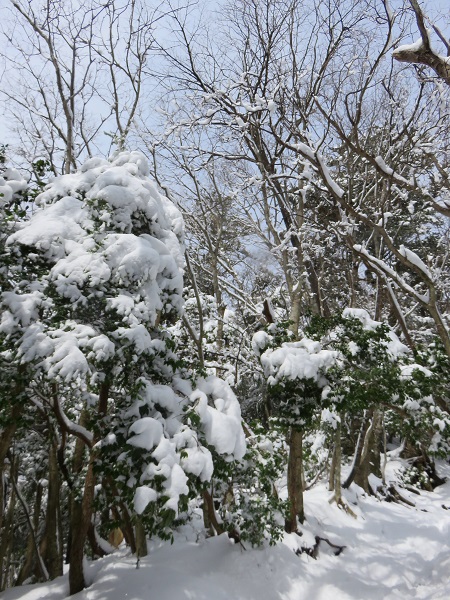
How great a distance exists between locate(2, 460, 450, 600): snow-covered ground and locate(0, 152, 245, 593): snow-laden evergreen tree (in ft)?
2.53

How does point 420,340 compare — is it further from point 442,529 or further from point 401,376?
point 401,376

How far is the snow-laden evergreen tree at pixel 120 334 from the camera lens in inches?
149

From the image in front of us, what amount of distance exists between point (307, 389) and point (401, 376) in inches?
58.5

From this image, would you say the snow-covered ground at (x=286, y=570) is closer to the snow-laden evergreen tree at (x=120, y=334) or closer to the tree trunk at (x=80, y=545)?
the tree trunk at (x=80, y=545)

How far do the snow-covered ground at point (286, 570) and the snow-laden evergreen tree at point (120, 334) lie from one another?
2.53ft

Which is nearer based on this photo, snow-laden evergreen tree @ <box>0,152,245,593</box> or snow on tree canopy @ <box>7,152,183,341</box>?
snow-laden evergreen tree @ <box>0,152,245,593</box>

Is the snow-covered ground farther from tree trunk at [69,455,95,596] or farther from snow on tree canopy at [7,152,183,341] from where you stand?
snow on tree canopy at [7,152,183,341]

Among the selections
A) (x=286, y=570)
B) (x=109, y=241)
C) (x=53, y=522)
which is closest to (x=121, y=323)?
(x=109, y=241)

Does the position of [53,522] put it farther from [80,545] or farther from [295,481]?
[295,481]

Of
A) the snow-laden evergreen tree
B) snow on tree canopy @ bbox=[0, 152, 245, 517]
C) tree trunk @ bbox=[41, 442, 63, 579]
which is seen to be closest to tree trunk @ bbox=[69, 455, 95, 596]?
the snow-laden evergreen tree

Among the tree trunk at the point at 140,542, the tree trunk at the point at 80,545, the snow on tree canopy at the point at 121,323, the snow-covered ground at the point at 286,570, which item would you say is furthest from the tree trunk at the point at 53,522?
the snow on tree canopy at the point at 121,323

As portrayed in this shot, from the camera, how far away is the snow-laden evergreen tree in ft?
12.5

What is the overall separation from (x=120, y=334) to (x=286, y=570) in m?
4.82

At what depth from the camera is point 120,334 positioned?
159 inches
